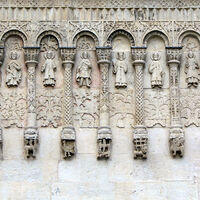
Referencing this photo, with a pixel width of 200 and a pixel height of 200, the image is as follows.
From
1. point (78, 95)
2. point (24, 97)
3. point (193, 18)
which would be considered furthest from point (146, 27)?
point (24, 97)

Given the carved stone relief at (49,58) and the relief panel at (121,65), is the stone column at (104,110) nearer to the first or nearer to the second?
the relief panel at (121,65)

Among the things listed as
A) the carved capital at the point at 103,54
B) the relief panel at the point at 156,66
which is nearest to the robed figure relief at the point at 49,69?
the carved capital at the point at 103,54

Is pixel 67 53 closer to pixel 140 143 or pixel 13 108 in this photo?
pixel 13 108

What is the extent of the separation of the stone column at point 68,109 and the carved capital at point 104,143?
17.2 inches

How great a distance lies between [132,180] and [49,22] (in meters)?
3.24

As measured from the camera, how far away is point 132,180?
11.0 m

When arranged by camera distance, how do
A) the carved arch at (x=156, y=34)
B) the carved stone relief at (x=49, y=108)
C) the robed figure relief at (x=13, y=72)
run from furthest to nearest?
1. the carved arch at (x=156, y=34)
2. the robed figure relief at (x=13, y=72)
3. the carved stone relief at (x=49, y=108)

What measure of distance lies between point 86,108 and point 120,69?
939 millimetres

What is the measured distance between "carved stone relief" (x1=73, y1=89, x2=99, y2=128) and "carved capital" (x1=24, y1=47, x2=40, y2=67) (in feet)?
3.08

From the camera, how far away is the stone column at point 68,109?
1098 centimetres

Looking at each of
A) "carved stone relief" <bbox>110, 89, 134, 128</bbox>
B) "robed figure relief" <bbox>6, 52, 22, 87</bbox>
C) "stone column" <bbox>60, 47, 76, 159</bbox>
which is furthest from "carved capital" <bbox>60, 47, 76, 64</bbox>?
"carved stone relief" <bbox>110, 89, 134, 128</bbox>

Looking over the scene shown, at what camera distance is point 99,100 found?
1130cm

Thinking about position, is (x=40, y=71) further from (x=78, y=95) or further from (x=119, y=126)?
(x=119, y=126)

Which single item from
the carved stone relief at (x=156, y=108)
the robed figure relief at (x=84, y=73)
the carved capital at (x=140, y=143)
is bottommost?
the carved capital at (x=140, y=143)
